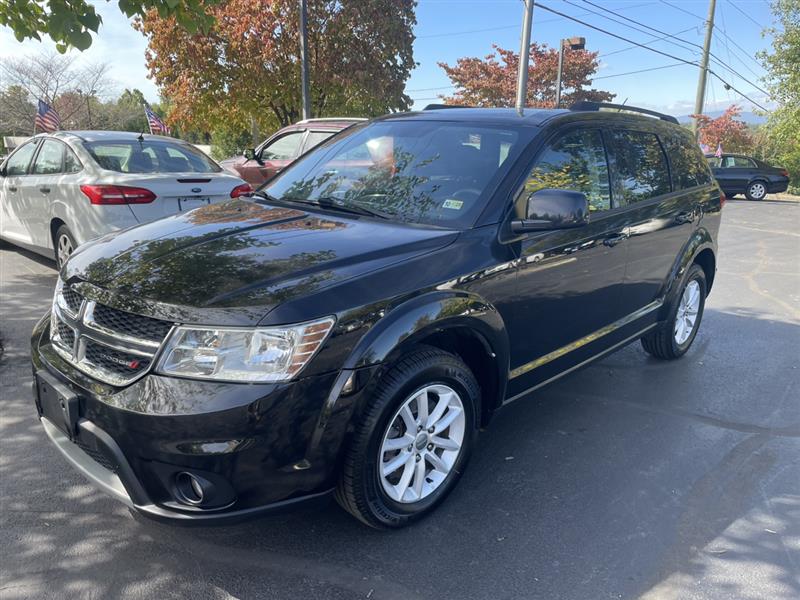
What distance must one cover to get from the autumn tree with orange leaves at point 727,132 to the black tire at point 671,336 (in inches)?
1124

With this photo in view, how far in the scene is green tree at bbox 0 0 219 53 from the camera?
4121mm

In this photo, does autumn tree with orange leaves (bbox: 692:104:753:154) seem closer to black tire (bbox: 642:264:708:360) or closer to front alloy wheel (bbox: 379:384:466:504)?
black tire (bbox: 642:264:708:360)

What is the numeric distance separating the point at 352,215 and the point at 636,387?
266 centimetres

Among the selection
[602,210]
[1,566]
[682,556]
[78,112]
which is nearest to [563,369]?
[602,210]

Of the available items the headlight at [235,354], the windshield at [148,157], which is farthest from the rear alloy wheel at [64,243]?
the headlight at [235,354]

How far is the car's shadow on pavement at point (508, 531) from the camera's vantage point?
2514 millimetres

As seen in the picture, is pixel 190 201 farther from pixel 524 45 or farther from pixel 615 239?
pixel 524 45

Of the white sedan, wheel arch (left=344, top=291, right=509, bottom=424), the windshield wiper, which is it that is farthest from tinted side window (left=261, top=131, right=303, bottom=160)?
wheel arch (left=344, top=291, right=509, bottom=424)

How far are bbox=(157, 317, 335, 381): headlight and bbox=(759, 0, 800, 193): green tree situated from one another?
92.5 feet

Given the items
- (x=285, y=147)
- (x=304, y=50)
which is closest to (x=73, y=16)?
(x=285, y=147)

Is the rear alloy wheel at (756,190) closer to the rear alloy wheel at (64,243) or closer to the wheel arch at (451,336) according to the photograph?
the rear alloy wheel at (64,243)

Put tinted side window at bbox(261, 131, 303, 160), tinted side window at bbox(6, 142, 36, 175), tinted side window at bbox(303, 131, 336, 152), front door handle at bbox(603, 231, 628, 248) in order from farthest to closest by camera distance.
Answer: tinted side window at bbox(261, 131, 303, 160)
tinted side window at bbox(303, 131, 336, 152)
tinted side window at bbox(6, 142, 36, 175)
front door handle at bbox(603, 231, 628, 248)

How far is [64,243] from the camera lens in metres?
6.36

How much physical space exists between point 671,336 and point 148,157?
5.41 m
